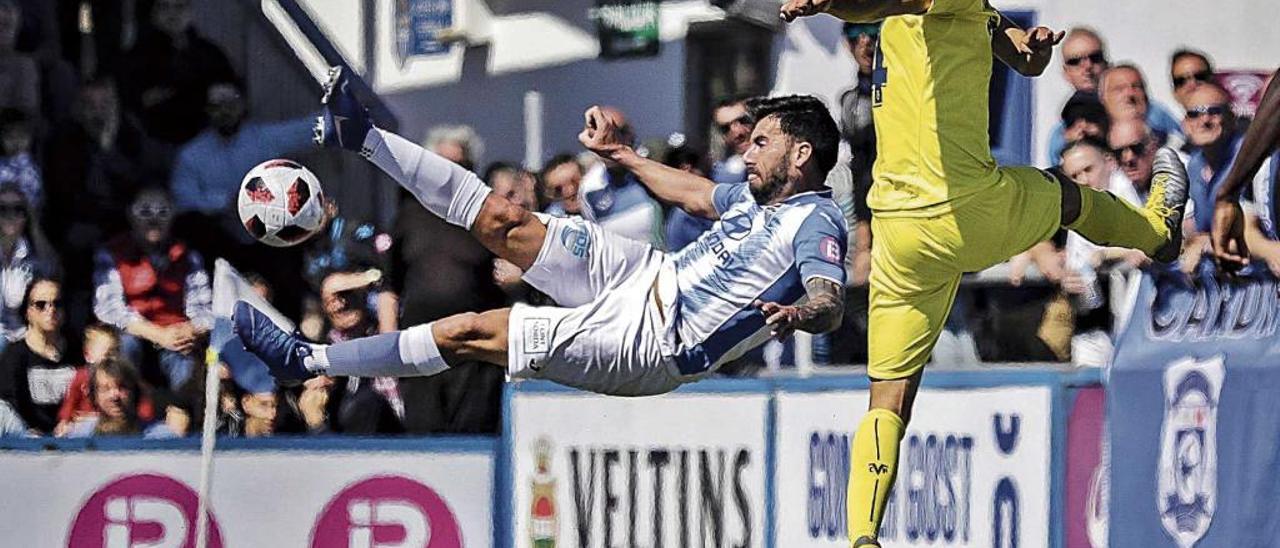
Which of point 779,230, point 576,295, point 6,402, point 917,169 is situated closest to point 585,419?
point 576,295

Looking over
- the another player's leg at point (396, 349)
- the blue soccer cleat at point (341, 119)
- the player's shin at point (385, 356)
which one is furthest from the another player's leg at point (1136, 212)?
the blue soccer cleat at point (341, 119)

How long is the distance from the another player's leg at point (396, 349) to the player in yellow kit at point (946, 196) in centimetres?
141

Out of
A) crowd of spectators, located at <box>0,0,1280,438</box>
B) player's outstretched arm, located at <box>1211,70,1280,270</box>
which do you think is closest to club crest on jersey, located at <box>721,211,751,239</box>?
crowd of spectators, located at <box>0,0,1280,438</box>

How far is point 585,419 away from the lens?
23.0ft

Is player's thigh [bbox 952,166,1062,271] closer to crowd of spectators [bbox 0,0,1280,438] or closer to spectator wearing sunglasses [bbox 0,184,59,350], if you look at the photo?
crowd of spectators [bbox 0,0,1280,438]

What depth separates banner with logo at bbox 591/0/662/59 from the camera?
7.01 meters

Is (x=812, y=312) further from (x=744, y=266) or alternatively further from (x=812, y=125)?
(x=812, y=125)

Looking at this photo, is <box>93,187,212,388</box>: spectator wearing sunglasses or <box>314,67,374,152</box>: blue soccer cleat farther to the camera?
<box>93,187,212,388</box>: spectator wearing sunglasses

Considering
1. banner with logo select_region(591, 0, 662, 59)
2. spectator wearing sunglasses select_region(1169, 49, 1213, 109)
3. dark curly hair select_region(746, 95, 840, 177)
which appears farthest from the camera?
banner with logo select_region(591, 0, 662, 59)

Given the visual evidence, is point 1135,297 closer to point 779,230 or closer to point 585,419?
point 779,230

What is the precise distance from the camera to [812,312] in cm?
604

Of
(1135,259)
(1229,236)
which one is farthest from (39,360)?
(1229,236)

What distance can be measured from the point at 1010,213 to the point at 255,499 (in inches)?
122

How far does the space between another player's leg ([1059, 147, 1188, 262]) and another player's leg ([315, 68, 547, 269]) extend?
1.79m
